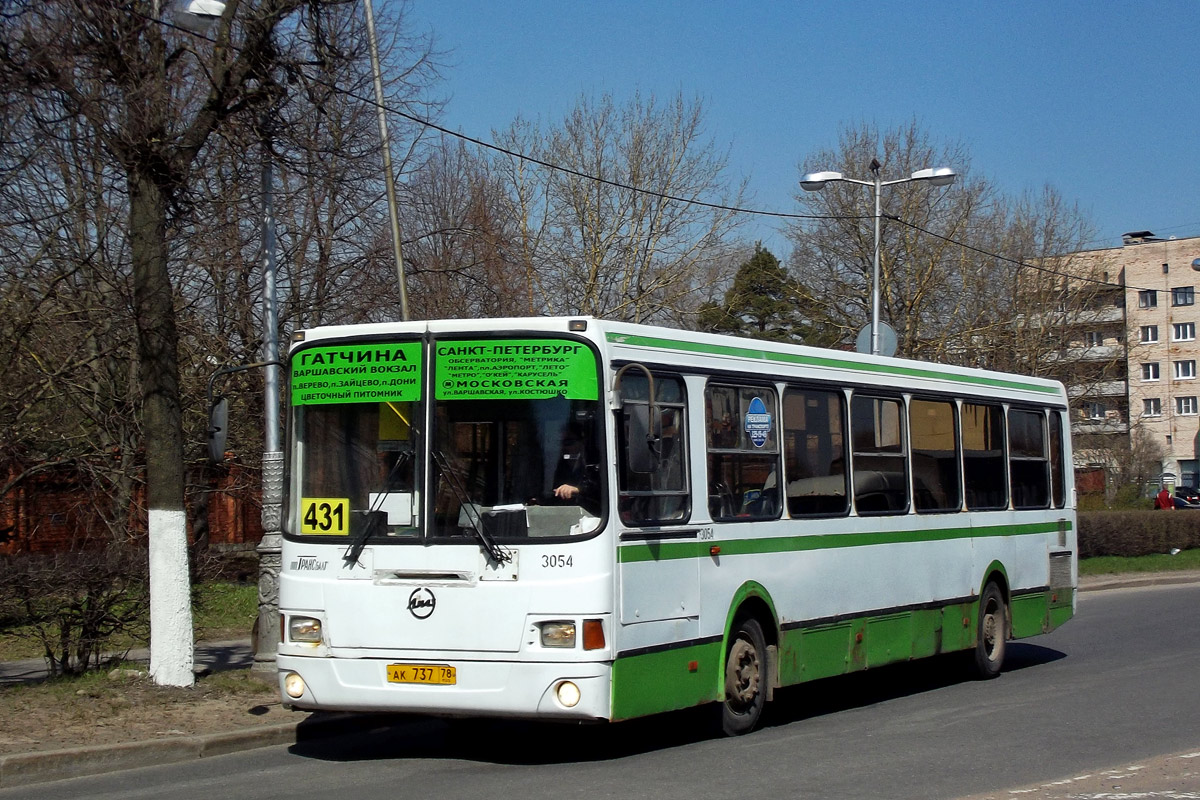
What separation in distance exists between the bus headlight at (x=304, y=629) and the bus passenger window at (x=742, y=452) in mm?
2864

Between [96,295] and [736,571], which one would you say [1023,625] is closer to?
[736,571]

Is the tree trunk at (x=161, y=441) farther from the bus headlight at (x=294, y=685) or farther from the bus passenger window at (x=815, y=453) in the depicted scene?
the bus passenger window at (x=815, y=453)

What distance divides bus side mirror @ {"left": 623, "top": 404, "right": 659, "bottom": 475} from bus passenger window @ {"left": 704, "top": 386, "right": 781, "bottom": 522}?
2.68 ft

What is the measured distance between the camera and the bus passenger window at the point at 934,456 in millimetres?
12852

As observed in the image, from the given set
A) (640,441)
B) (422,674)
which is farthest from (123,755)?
(640,441)

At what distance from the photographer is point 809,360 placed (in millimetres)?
11383

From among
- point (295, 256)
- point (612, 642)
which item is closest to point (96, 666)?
point (612, 642)

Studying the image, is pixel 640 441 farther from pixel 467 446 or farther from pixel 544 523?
pixel 467 446

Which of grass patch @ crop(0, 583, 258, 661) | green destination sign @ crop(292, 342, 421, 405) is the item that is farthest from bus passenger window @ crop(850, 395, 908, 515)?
grass patch @ crop(0, 583, 258, 661)

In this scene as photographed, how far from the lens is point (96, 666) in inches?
466

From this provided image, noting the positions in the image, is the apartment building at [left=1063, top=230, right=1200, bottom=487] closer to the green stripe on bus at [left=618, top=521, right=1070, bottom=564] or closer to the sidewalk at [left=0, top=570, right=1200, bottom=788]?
the green stripe on bus at [left=618, top=521, right=1070, bottom=564]

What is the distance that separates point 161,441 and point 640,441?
4561 mm

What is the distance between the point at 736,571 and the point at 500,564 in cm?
216

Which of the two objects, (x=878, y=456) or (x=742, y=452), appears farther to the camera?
(x=878, y=456)
